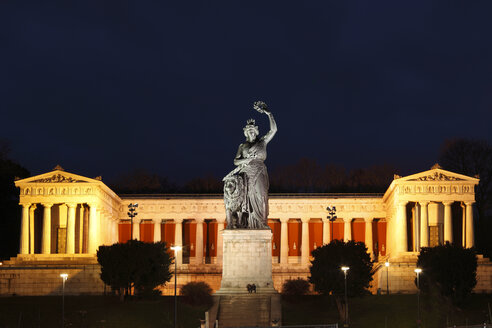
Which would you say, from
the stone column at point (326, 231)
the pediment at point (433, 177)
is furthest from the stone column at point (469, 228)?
the stone column at point (326, 231)

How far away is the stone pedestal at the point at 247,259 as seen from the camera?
4612cm

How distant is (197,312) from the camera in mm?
57000

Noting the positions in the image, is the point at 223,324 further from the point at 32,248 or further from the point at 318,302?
the point at 32,248

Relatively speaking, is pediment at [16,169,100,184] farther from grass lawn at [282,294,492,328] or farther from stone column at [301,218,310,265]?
grass lawn at [282,294,492,328]

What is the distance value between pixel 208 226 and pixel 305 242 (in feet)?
39.4

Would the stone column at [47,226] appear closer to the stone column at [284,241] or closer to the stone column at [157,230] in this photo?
the stone column at [157,230]

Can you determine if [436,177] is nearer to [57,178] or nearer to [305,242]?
[305,242]

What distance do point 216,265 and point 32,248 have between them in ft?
66.9

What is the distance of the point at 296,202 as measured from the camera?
350ft

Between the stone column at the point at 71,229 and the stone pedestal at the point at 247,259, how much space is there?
172 ft

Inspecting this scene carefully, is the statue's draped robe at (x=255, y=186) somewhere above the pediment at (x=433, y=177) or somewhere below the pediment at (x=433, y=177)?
below

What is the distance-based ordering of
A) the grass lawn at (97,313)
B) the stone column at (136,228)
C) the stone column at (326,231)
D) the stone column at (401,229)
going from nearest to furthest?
the grass lawn at (97,313), the stone column at (401,229), the stone column at (326,231), the stone column at (136,228)

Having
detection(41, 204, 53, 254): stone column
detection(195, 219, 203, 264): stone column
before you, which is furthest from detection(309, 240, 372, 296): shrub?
detection(41, 204, 53, 254): stone column

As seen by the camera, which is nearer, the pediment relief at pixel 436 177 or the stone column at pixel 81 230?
the pediment relief at pixel 436 177
